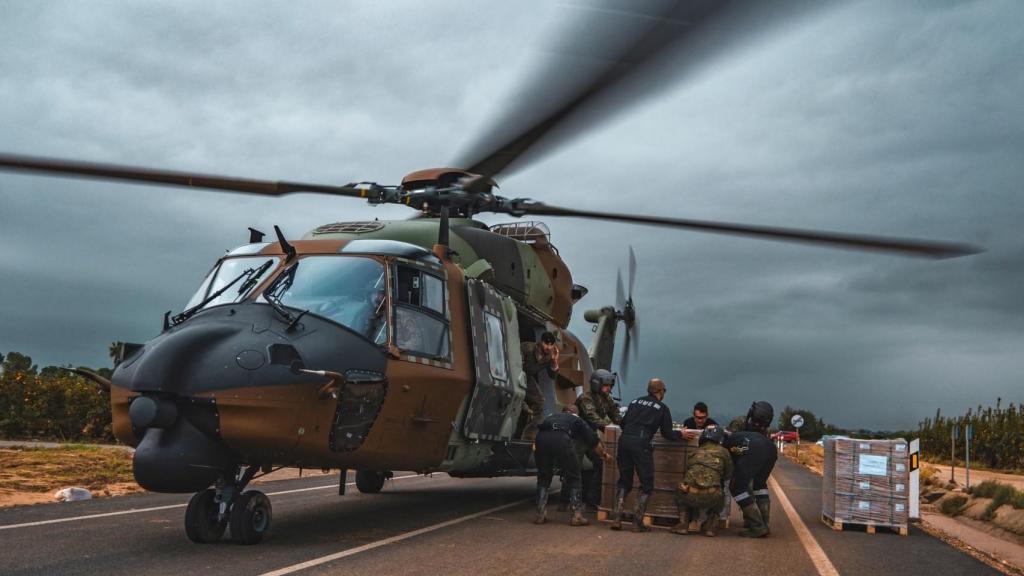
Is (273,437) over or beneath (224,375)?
beneath

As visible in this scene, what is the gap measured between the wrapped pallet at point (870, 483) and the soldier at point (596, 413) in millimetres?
2915

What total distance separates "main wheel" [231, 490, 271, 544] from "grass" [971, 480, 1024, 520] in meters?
10.9

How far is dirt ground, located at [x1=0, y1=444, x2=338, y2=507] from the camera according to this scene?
12812mm

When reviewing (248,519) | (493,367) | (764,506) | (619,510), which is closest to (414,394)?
(248,519)

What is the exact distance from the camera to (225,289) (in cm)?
878

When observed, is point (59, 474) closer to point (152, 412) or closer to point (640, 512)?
point (152, 412)

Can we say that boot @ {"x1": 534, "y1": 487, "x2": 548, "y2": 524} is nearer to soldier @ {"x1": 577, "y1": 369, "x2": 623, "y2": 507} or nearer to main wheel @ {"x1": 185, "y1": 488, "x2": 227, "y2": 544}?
soldier @ {"x1": 577, "y1": 369, "x2": 623, "y2": 507}

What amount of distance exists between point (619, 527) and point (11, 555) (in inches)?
245

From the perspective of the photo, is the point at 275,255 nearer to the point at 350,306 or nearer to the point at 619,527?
Answer: the point at 350,306

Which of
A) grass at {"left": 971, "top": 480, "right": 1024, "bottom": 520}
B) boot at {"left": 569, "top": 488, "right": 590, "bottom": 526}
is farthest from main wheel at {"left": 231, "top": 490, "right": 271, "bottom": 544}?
grass at {"left": 971, "top": 480, "right": 1024, "bottom": 520}

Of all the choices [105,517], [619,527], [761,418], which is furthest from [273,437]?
[761,418]

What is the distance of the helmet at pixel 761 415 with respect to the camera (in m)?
10.9

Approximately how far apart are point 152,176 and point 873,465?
8.96 metres

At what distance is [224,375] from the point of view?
723 centimetres
